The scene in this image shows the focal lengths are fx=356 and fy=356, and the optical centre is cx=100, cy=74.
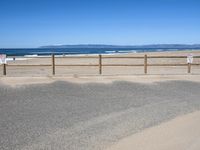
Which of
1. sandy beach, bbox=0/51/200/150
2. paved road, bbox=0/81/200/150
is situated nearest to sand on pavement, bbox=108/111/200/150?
sandy beach, bbox=0/51/200/150

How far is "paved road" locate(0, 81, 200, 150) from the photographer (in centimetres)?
657

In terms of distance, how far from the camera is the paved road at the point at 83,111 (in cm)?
657

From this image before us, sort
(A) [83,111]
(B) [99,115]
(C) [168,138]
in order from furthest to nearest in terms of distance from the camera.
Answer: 1. (A) [83,111]
2. (B) [99,115]
3. (C) [168,138]

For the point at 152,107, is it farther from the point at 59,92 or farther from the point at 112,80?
→ the point at 112,80

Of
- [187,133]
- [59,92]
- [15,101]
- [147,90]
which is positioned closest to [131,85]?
[147,90]

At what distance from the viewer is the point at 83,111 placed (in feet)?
29.9

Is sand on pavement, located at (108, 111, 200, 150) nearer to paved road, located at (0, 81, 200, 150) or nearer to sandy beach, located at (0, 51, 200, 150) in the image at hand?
sandy beach, located at (0, 51, 200, 150)

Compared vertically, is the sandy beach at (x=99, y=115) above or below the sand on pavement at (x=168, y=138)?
below

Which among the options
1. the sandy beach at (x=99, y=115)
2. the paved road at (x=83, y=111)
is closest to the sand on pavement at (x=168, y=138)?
the sandy beach at (x=99, y=115)

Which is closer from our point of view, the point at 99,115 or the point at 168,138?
the point at 168,138

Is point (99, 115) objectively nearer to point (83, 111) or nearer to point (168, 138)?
point (83, 111)

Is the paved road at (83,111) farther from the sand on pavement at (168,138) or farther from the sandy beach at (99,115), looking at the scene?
the sand on pavement at (168,138)

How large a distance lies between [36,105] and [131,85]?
5.23 m

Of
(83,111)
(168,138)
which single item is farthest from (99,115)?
(168,138)
